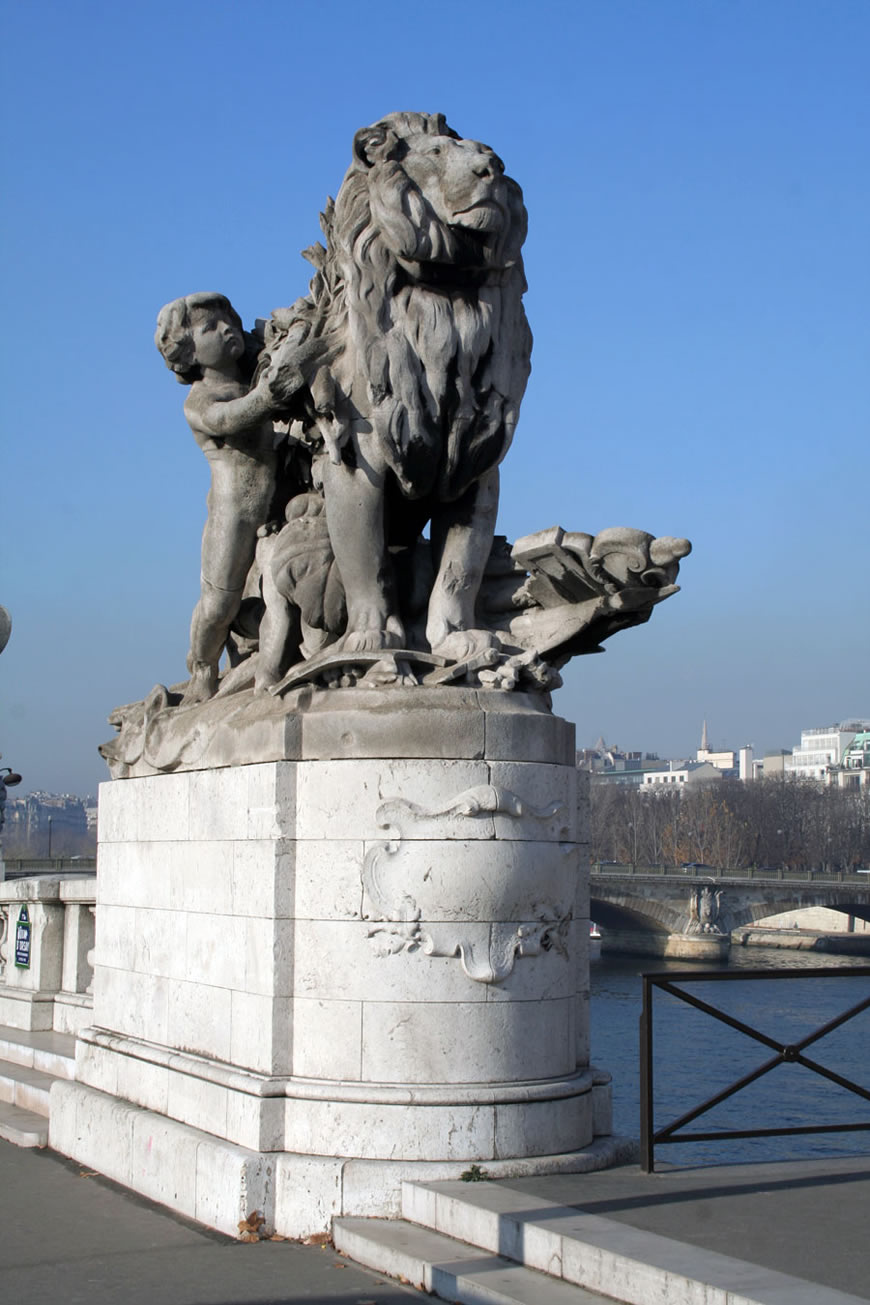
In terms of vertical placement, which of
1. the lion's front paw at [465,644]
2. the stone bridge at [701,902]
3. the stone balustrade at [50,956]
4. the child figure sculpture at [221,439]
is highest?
the child figure sculpture at [221,439]

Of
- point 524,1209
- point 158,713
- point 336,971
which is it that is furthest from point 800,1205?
point 158,713

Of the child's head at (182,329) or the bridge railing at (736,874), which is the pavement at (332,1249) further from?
the bridge railing at (736,874)

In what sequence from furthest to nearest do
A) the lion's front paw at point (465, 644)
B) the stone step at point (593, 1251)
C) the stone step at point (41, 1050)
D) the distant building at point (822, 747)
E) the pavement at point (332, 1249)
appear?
the distant building at point (822, 747) < the stone step at point (41, 1050) < the lion's front paw at point (465, 644) < the pavement at point (332, 1249) < the stone step at point (593, 1251)

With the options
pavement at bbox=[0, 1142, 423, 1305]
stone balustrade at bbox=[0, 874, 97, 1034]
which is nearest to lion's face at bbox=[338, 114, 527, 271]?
pavement at bbox=[0, 1142, 423, 1305]

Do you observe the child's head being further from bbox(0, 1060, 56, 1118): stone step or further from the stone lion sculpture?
bbox(0, 1060, 56, 1118): stone step

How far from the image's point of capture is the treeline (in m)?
89.4

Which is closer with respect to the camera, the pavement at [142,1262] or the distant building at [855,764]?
the pavement at [142,1262]

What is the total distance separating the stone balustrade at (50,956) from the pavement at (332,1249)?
11.7ft

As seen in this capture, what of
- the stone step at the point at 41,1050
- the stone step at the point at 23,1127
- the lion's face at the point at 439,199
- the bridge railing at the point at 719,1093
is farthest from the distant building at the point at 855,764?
the lion's face at the point at 439,199

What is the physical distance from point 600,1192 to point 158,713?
142 inches

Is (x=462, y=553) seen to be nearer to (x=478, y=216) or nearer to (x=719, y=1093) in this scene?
(x=478, y=216)

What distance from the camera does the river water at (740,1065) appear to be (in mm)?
11406

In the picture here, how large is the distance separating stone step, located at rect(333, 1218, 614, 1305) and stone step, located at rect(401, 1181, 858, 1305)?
48 mm

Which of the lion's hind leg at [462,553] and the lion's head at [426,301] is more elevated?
the lion's head at [426,301]
